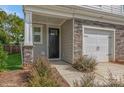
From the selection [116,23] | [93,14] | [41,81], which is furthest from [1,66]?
[116,23]

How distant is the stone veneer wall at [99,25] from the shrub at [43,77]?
3487mm

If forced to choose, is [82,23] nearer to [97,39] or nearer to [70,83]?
[97,39]

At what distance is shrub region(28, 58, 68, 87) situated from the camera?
5575 millimetres

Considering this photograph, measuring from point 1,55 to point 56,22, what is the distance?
5.33m

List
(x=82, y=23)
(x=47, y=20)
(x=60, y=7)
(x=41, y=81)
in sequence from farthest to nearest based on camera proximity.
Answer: (x=47, y=20) < (x=82, y=23) < (x=60, y=7) < (x=41, y=81)

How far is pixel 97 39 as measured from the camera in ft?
40.3

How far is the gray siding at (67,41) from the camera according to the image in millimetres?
10801

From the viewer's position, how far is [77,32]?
1071 centimetres

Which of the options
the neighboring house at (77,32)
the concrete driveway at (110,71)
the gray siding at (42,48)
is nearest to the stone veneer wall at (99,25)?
the neighboring house at (77,32)

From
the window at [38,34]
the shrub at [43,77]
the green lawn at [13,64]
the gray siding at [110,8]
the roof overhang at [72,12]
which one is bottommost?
the green lawn at [13,64]

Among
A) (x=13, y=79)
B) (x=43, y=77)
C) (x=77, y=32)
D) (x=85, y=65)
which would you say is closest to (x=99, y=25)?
(x=77, y=32)

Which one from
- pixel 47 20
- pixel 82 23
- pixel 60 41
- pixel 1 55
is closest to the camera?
pixel 1 55

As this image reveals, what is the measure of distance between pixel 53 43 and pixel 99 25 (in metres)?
3.46

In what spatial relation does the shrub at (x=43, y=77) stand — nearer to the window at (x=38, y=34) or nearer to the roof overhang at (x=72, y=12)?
the roof overhang at (x=72, y=12)
